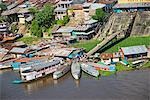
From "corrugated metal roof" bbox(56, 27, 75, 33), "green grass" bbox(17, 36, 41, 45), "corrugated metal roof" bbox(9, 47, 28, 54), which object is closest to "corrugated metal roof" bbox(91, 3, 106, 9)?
"corrugated metal roof" bbox(56, 27, 75, 33)

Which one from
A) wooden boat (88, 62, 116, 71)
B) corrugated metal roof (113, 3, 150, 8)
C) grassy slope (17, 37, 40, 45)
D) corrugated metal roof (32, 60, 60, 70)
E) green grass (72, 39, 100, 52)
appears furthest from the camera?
corrugated metal roof (113, 3, 150, 8)

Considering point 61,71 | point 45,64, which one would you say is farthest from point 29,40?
point 61,71

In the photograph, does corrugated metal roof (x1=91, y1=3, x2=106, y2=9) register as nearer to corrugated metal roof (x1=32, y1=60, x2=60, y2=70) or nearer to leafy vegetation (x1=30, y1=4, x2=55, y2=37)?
leafy vegetation (x1=30, y1=4, x2=55, y2=37)

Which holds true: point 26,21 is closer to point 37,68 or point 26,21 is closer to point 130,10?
point 130,10

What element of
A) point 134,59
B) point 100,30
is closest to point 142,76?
point 134,59

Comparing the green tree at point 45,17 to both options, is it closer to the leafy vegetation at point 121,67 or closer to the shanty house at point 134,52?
the shanty house at point 134,52

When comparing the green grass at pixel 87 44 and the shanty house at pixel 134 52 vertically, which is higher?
the shanty house at pixel 134 52

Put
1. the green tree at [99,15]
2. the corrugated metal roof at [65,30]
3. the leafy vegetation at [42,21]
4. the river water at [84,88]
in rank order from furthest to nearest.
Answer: the leafy vegetation at [42,21]
the green tree at [99,15]
the corrugated metal roof at [65,30]
the river water at [84,88]

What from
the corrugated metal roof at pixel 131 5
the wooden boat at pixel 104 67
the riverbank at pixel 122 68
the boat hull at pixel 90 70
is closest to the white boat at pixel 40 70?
the boat hull at pixel 90 70
